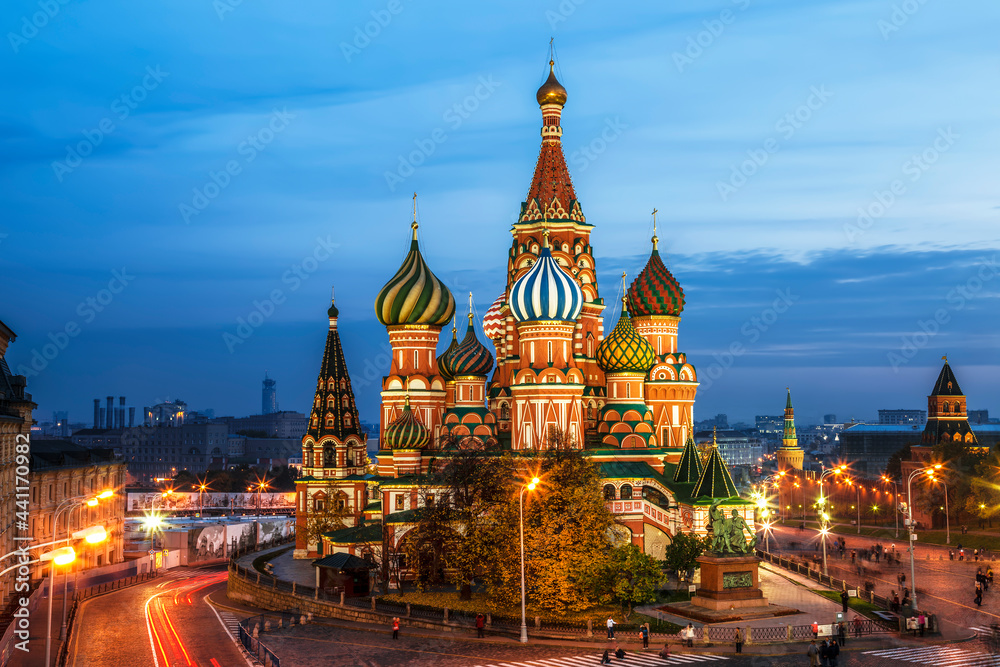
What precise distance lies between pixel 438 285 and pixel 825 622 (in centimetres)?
3211

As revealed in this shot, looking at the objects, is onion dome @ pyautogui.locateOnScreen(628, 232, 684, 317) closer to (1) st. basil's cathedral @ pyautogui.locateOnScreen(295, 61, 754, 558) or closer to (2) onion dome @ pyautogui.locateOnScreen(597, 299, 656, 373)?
(1) st. basil's cathedral @ pyautogui.locateOnScreen(295, 61, 754, 558)

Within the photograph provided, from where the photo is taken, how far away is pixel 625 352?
2459 inches

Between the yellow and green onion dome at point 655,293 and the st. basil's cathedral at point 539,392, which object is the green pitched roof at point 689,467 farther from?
the yellow and green onion dome at point 655,293

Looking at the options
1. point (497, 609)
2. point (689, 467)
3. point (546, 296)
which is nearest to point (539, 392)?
point (546, 296)

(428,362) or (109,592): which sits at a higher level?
(428,362)

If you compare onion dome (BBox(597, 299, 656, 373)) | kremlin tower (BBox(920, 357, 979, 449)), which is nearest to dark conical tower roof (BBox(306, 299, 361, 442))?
onion dome (BBox(597, 299, 656, 373))

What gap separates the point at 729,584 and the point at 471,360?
81.7 feet

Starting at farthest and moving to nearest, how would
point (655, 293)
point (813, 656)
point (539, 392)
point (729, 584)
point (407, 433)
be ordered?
point (655, 293) → point (407, 433) → point (539, 392) → point (729, 584) → point (813, 656)

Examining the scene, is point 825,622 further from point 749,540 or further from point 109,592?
point 109,592

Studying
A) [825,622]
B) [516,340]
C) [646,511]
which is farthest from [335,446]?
[825,622]

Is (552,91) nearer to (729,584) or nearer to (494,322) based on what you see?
(494,322)

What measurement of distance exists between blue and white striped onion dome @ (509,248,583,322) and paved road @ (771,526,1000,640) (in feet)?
69.0

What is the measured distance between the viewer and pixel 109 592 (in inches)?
2344

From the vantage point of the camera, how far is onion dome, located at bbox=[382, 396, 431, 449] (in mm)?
Answer: 58875
